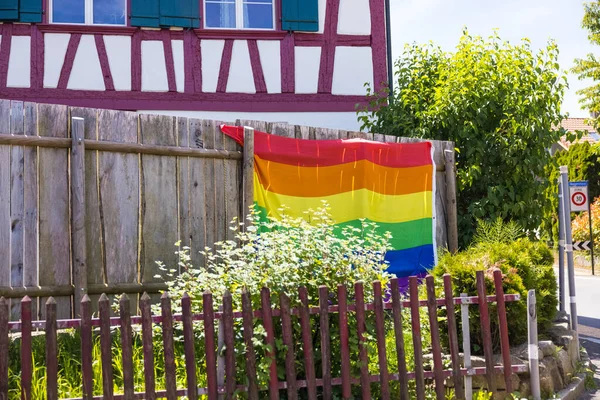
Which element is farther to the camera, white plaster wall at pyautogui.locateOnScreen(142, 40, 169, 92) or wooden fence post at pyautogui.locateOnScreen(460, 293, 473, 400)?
white plaster wall at pyautogui.locateOnScreen(142, 40, 169, 92)

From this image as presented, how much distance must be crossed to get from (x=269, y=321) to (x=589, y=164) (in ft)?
73.7

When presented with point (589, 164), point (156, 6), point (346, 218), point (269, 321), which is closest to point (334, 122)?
point (156, 6)

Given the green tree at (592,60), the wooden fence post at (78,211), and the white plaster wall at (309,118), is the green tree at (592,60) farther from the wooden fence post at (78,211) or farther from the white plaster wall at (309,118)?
the wooden fence post at (78,211)

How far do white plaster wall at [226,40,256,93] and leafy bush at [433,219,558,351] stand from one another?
5750mm

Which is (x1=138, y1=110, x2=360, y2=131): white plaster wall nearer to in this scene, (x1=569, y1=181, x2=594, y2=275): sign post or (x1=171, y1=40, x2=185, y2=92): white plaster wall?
(x1=171, y1=40, x2=185, y2=92): white plaster wall

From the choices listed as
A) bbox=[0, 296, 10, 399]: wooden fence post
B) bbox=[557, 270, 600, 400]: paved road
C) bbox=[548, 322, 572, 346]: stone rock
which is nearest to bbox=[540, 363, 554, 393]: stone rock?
bbox=[557, 270, 600, 400]: paved road

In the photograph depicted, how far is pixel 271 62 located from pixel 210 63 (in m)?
0.95

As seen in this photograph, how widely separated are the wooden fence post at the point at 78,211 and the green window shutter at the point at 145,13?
19.5 feet

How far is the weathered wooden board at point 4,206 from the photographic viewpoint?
6.21 metres

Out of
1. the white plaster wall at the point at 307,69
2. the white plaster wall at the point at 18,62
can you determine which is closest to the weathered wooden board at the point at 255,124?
the white plaster wall at the point at 307,69

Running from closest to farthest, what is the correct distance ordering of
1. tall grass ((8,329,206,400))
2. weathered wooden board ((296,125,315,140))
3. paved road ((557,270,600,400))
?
tall grass ((8,329,206,400)) → weathered wooden board ((296,125,315,140)) → paved road ((557,270,600,400))

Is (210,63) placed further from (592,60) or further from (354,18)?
(592,60)

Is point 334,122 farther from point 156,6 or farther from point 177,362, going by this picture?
point 177,362

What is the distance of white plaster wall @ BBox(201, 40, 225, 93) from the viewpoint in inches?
486
